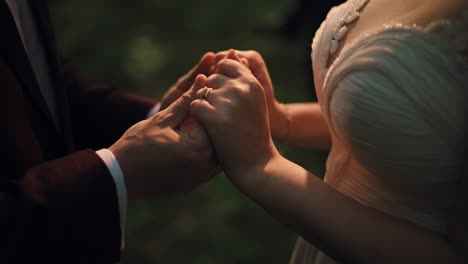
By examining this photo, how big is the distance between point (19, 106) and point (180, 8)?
14.4ft

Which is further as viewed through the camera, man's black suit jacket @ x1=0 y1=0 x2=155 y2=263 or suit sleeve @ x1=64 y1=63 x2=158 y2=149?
suit sleeve @ x1=64 y1=63 x2=158 y2=149

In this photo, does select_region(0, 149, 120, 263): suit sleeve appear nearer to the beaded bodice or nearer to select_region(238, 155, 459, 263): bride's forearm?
select_region(238, 155, 459, 263): bride's forearm

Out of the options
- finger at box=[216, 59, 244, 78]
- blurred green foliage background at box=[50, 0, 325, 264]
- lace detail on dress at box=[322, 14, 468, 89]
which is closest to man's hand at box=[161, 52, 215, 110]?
finger at box=[216, 59, 244, 78]

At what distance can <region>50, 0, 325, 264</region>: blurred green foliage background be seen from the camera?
2986 millimetres

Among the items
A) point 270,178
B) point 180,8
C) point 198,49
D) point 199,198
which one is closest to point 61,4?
point 180,8

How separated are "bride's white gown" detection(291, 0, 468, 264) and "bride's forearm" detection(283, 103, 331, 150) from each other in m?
0.39

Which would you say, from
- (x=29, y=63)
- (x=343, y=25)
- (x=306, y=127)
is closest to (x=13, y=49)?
(x=29, y=63)

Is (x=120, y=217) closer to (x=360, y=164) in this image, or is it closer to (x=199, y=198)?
(x=360, y=164)

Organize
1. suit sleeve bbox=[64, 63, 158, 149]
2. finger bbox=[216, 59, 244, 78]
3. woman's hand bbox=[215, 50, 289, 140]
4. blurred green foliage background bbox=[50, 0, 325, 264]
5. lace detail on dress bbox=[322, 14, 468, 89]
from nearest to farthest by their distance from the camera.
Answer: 1. lace detail on dress bbox=[322, 14, 468, 89]
2. finger bbox=[216, 59, 244, 78]
3. woman's hand bbox=[215, 50, 289, 140]
4. suit sleeve bbox=[64, 63, 158, 149]
5. blurred green foliage background bbox=[50, 0, 325, 264]

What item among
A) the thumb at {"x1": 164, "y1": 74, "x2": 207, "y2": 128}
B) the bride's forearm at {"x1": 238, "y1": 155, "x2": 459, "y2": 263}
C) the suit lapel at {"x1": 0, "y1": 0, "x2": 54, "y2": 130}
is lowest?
the bride's forearm at {"x1": 238, "y1": 155, "x2": 459, "y2": 263}

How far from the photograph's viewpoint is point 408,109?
100 centimetres

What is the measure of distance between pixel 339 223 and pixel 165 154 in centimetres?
39

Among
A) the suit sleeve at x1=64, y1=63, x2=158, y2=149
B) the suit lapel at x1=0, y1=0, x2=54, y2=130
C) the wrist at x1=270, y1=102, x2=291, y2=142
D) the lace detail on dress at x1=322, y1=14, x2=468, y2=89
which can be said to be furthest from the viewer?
the suit sleeve at x1=64, y1=63, x2=158, y2=149

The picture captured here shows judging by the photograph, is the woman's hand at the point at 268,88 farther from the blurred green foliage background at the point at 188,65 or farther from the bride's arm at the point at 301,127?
the blurred green foliage background at the point at 188,65
